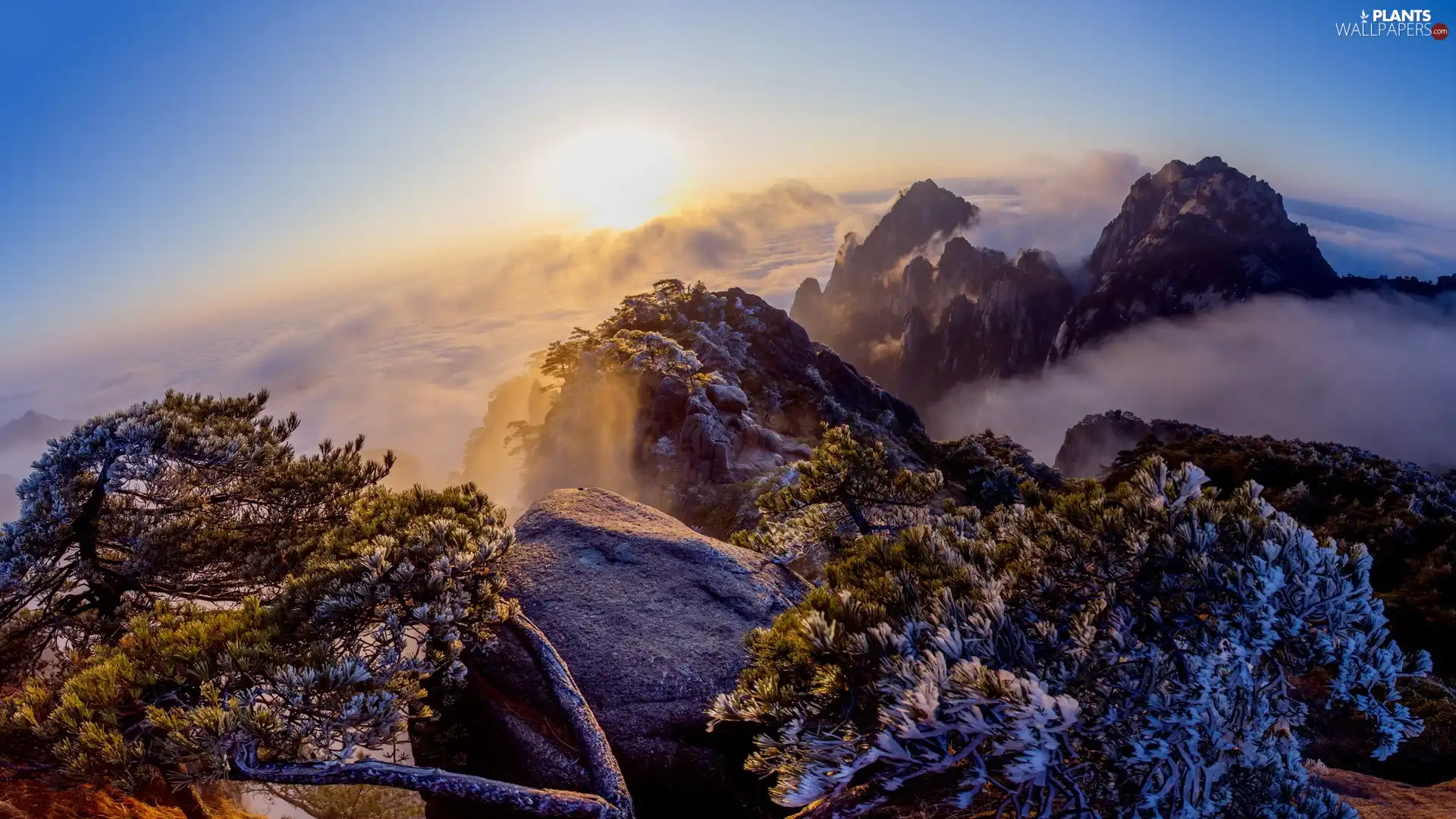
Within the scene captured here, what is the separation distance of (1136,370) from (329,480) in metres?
230

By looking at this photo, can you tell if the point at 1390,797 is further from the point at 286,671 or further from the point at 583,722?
the point at 286,671

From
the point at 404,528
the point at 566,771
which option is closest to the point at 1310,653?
the point at 566,771

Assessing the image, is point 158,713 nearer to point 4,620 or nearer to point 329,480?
point 329,480

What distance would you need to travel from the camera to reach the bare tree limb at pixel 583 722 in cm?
922

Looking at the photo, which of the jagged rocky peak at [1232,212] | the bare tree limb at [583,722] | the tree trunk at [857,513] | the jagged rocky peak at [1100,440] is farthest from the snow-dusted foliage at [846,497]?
the jagged rocky peak at [1232,212]

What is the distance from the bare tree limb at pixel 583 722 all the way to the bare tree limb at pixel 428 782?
0.53m

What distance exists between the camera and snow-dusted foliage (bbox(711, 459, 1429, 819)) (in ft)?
19.5

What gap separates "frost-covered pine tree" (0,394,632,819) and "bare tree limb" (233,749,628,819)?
3 cm

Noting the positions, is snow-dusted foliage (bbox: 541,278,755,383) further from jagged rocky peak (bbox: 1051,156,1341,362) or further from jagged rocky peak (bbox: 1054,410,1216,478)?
jagged rocky peak (bbox: 1051,156,1341,362)

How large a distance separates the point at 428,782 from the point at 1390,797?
17.2 meters

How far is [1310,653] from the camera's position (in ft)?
21.6

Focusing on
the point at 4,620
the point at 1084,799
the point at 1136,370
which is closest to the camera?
the point at 1084,799

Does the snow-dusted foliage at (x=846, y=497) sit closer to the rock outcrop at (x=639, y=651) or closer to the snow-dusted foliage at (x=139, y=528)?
the rock outcrop at (x=639, y=651)

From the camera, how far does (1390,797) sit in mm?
10812
